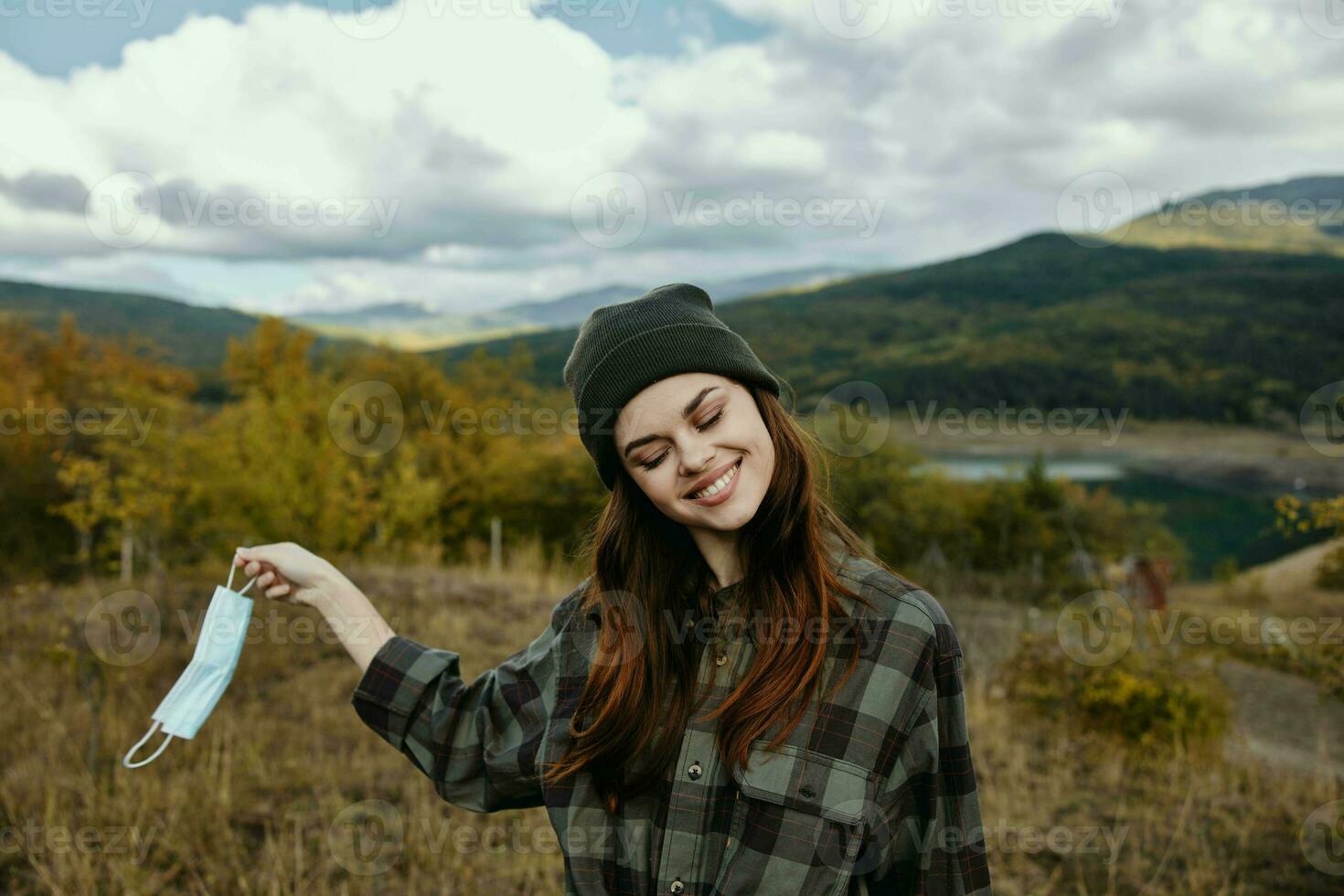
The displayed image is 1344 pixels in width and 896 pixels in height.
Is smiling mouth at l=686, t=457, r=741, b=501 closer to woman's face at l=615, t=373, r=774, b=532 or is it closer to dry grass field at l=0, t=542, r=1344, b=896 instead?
woman's face at l=615, t=373, r=774, b=532

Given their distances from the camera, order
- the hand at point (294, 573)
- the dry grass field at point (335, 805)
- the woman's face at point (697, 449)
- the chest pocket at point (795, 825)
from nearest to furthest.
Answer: the chest pocket at point (795, 825) < the woman's face at point (697, 449) < the hand at point (294, 573) < the dry grass field at point (335, 805)

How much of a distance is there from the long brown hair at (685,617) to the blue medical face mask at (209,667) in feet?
2.64

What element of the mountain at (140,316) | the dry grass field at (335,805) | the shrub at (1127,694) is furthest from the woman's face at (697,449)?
the mountain at (140,316)

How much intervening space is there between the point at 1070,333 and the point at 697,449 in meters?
114

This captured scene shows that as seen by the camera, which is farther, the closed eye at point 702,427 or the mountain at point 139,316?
the mountain at point 139,316

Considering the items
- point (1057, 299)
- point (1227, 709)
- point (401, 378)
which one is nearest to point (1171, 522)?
point (401, 378)

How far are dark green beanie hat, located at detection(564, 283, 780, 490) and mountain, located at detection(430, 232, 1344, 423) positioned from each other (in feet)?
121

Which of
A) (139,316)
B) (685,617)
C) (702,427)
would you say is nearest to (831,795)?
(685,617)

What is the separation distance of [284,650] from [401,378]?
16425mm

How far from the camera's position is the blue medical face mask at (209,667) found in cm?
172

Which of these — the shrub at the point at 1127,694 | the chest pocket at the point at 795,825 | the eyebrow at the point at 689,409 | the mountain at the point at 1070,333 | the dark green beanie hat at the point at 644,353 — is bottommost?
the shrub at the point at 1127,694

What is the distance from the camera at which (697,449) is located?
4.41 ft

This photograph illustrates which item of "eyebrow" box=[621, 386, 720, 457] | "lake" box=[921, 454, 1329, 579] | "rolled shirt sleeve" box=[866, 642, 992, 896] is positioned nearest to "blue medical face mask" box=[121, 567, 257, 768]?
"eyebrow" box=[621, 386, 720, 457]

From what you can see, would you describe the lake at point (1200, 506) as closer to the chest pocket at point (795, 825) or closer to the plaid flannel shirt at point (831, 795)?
the plaid flannel shirt at point (831, 795)
